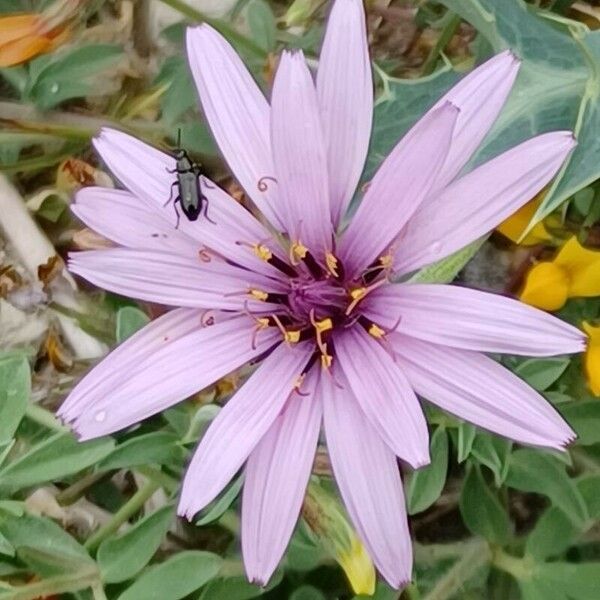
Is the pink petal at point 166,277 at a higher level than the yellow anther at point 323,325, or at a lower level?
higher

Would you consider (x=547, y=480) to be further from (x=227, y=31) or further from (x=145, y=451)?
(x=227, y=31)

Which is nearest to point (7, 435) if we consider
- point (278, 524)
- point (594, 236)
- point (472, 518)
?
point (278, 524)

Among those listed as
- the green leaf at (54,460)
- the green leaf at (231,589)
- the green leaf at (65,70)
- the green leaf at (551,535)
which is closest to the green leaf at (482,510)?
the green leaf at (551,535)

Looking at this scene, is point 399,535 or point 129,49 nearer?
point 399,535

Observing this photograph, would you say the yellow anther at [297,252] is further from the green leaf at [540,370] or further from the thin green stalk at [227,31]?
the thin green stalk at [227,31]

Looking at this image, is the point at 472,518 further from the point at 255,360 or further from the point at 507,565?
the point at 255,360
